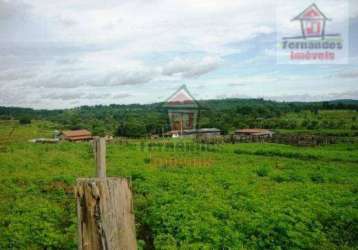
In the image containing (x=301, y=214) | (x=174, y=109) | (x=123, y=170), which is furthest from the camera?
(x=174, y=109)

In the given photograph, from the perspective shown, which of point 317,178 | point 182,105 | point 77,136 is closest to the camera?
point 317,178

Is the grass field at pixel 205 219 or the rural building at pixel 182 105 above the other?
the rural building at pixel 182 105

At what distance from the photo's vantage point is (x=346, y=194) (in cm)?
1234

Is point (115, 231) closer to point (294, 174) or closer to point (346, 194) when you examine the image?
point (346, 194)

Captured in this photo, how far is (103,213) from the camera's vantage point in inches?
68.3

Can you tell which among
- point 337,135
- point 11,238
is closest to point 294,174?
point 11,238

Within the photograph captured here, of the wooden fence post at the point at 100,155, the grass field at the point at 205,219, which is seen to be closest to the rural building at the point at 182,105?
the grass field at the point at 205,219

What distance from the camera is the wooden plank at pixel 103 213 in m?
1.73

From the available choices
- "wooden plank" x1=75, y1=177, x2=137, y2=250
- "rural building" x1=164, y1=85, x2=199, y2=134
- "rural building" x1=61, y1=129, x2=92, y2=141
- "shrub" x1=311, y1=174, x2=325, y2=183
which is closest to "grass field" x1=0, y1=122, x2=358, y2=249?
"shrub" x1=311, y1=174, x2=325, y2=183

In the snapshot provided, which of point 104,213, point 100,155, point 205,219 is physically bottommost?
point 205,219

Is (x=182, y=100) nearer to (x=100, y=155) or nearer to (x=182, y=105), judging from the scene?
(x=182, y=105)

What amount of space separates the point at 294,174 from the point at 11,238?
1572 cm

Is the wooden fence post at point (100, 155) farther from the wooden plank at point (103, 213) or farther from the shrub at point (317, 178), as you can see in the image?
the shrub at point (317, 178)

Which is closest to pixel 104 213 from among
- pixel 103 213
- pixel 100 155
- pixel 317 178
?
pixel 103 213
